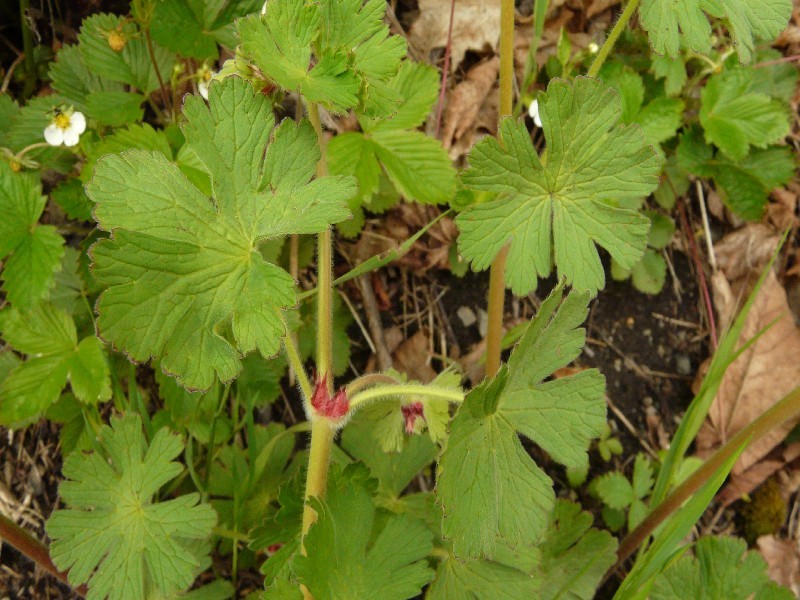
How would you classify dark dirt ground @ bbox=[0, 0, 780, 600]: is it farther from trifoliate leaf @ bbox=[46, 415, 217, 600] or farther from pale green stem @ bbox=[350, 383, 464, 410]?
pale green stem @ bbox=[350, 383, 464, 410]

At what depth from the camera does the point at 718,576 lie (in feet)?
7.25

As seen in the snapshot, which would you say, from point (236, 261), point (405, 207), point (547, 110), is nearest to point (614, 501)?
point (405, 207)

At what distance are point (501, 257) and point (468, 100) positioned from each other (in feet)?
3.22

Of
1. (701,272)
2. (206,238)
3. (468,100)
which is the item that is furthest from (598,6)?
(206,238)

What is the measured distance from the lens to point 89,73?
2299 mm

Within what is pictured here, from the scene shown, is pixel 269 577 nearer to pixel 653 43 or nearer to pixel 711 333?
pixel 653 43

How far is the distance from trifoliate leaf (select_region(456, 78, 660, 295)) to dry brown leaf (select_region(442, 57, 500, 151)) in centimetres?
107

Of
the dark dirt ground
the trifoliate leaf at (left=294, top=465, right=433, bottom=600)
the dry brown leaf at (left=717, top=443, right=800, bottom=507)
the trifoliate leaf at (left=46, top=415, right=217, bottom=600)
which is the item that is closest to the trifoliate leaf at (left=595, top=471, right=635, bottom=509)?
the dark dirt ground

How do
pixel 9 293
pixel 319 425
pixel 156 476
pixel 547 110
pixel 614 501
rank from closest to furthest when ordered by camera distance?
pixel 319 425 < pixel 547 110 < pixel 156 476 < pixel 9 293 < pixel 614 501

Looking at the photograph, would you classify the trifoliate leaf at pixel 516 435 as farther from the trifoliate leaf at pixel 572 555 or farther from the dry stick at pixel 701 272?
the dry stick at pixel 701 272

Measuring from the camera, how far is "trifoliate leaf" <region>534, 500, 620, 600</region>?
2.22 m

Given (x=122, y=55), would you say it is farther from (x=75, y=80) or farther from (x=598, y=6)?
(x=598, y=6)

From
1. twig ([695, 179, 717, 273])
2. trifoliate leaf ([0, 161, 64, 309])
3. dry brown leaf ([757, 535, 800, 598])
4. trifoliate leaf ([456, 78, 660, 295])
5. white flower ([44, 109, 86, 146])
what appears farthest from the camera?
twig ([695, 179, 717, 273])

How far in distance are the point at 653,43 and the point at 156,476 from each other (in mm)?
1671
